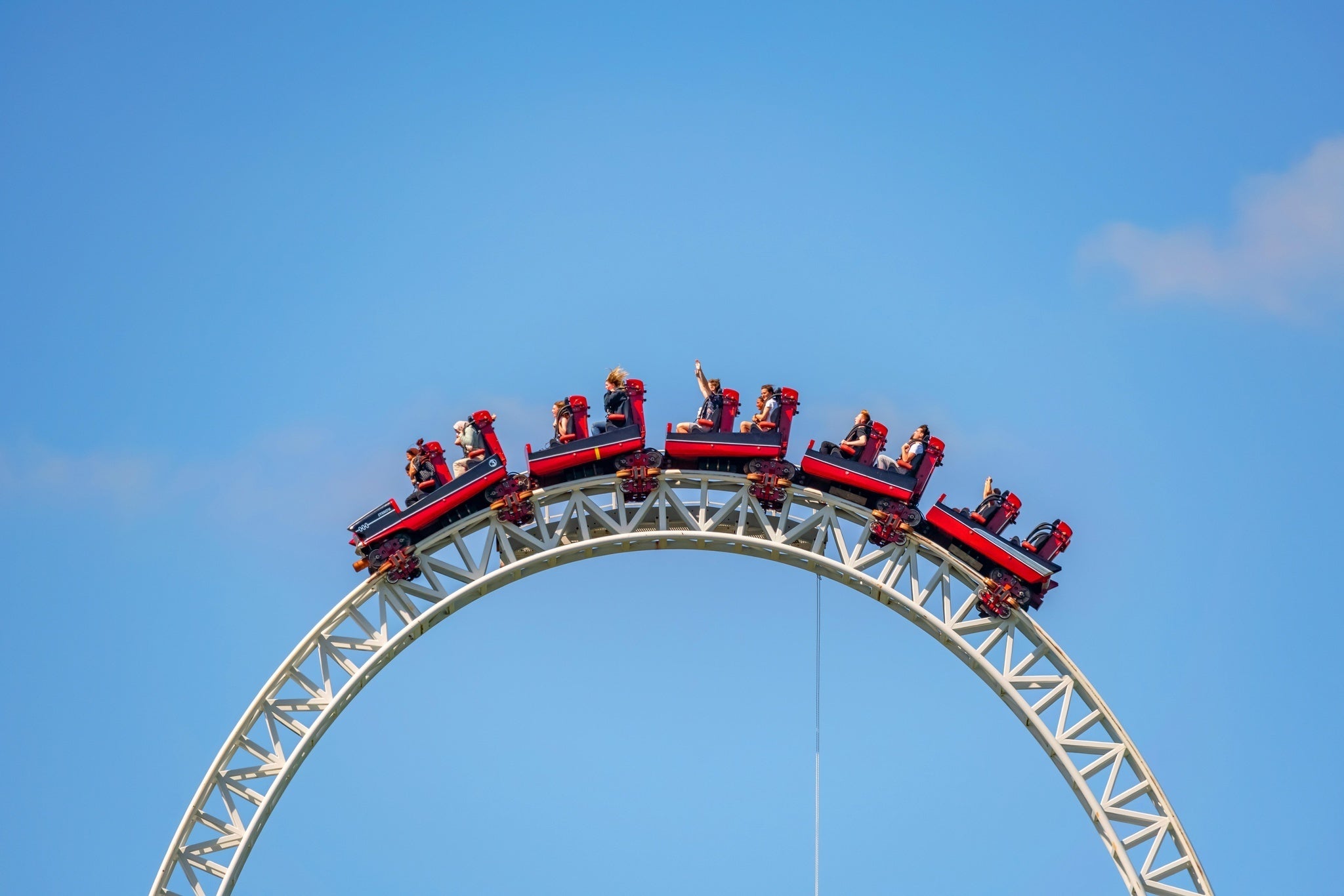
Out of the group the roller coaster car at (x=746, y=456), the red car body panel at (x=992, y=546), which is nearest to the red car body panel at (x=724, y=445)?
the roller coaster car at (x=746, y=456)

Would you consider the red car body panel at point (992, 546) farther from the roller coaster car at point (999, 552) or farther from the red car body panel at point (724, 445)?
the red car body panel at point (724, 445)

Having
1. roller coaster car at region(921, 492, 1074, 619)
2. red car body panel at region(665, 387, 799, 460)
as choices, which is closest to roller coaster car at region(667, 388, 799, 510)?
red car body panel at region(665, 387, 799, 460)

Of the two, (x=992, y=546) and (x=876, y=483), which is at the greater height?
(x=876, y=483)

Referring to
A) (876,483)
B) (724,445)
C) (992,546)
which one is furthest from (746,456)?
(992,546)

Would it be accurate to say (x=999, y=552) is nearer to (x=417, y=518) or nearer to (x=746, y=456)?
(x=746, y=456)

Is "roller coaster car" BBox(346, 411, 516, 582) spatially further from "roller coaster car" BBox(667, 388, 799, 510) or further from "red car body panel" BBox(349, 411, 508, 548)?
"roller coaster car" BBox(667, 388, 799, 510)

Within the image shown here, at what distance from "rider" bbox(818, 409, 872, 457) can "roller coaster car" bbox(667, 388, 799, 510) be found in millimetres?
645

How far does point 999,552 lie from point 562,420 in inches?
278

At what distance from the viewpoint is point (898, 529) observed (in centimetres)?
3316

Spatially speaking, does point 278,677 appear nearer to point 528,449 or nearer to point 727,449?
point 528,449

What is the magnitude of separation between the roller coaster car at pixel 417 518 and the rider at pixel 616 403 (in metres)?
1.68

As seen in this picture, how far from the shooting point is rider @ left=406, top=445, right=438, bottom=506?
3397cm

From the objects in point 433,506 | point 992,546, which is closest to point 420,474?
point 433,506

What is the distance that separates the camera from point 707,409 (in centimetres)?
3431
